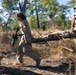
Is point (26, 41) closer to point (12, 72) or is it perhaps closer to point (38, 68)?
point (38, 68)

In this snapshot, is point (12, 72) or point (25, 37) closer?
point (12, 72)

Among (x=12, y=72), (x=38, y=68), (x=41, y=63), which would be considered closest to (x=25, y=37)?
(x=38, y=68)

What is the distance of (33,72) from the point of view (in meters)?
7.45

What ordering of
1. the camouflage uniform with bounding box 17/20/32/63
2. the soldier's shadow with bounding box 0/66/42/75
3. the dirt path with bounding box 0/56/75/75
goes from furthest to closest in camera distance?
the camouflage uniform with bounding box 17/20/32/63
the dirt path with bounding box 0/56/75/75
the soldier's shadow with bounding box 0/66/42/75

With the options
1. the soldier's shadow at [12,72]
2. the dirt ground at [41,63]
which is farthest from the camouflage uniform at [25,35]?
the soldier's shadow at [12,72]

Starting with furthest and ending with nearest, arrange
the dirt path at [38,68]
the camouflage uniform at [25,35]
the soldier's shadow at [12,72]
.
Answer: the camouflage uniform at [25,35]
the dirt path at [38,68]
the soldier's shadow at [12,72]

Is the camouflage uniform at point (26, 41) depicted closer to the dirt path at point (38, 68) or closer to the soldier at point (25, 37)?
the soldier at point (25, 37)

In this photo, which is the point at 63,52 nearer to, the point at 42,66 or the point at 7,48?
the point at 42,66

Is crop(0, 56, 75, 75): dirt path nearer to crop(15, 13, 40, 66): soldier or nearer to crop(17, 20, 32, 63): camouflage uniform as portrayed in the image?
crop(15, 13, 40, 66): soldier

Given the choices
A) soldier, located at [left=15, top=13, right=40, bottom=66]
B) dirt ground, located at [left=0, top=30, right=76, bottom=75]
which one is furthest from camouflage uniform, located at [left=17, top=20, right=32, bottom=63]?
dirt ground, located at [left=0, top=30, right=76, bottom=75]

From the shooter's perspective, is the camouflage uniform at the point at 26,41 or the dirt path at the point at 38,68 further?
the camouflage uniform at the point at 26,41

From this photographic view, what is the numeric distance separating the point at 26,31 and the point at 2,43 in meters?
5.07

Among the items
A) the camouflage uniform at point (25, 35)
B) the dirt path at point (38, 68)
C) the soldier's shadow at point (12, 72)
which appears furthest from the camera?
the camouflage uniform at point (25, 35)

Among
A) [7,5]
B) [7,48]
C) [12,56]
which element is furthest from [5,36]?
[7,5]
